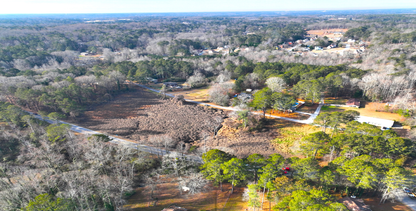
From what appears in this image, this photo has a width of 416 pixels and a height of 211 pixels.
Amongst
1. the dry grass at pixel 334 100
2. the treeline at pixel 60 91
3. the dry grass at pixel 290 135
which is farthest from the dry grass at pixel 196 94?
the dry grass at pixel 334 100

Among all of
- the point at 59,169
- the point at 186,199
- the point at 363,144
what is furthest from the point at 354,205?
the point at 59,169

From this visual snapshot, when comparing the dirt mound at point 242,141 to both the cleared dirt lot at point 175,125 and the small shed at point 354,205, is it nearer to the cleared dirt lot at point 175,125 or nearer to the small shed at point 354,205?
the cleared dirt lot at point 175,125

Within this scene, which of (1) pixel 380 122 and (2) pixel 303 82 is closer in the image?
(1) pixel 380 122

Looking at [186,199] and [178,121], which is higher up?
[178,121]

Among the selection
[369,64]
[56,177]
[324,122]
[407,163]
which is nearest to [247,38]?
[369,64]

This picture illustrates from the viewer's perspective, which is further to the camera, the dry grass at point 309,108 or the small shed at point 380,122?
the dry grass at point 309,108

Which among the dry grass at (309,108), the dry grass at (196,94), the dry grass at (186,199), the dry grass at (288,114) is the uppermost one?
the dry grass at (309,108)

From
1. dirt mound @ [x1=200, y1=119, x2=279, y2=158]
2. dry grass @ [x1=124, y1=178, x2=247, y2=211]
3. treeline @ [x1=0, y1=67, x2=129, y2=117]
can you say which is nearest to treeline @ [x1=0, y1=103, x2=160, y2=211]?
dry grass @ [x1=124, y1=178, x2=247, y2=211]

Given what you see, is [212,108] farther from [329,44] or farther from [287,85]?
[329,44]

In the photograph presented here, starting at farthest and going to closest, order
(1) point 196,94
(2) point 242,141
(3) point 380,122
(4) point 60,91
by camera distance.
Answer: (1) point 196,94 < (4) point 60,91 < (3) point 380,122 < (2) point 242,141

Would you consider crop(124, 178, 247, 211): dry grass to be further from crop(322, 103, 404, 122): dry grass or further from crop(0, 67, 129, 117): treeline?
crop(322, 103, 404, 122): dry grass

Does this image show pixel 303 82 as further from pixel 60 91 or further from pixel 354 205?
pixel 60 91
